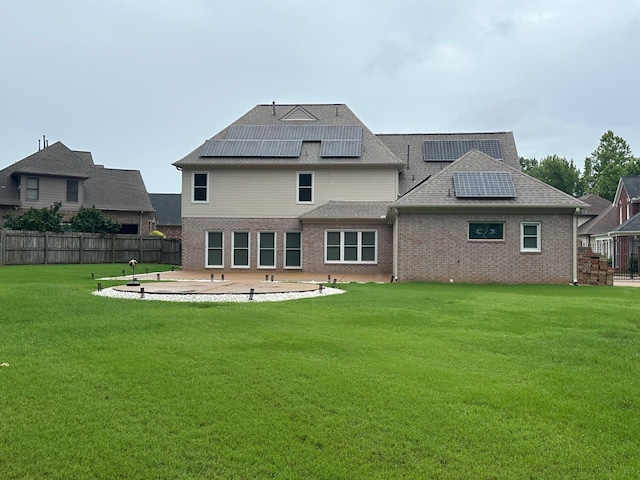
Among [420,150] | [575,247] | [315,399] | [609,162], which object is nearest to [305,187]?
[420,150]

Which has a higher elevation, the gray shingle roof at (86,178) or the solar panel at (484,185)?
the gray shingle roof at (86,178)

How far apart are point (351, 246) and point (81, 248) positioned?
50.8 feet

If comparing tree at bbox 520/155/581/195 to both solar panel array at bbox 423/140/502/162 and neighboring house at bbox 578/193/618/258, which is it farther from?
solar panel array at bbox 423/140/502/162

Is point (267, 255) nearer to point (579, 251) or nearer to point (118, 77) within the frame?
point (118, 77)

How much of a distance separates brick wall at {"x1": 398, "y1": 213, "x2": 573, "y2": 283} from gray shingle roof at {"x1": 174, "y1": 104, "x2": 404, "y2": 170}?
6448 millimetres

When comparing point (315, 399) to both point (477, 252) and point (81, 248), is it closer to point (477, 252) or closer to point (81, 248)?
point (477, 252)

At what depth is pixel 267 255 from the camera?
25.7 meters

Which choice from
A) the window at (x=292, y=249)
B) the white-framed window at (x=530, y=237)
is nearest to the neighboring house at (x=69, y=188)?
the window at (x=292, y=249)

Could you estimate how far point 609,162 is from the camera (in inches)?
2630

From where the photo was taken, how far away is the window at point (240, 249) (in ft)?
84.2

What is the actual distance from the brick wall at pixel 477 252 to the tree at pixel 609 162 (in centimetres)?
4886

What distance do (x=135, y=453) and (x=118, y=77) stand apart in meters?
19.8

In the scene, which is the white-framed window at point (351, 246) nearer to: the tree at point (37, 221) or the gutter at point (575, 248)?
the gutter at point (575, 248)

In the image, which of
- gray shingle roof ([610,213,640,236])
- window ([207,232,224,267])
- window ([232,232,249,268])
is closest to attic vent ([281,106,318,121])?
window ([232,232,249,268])
